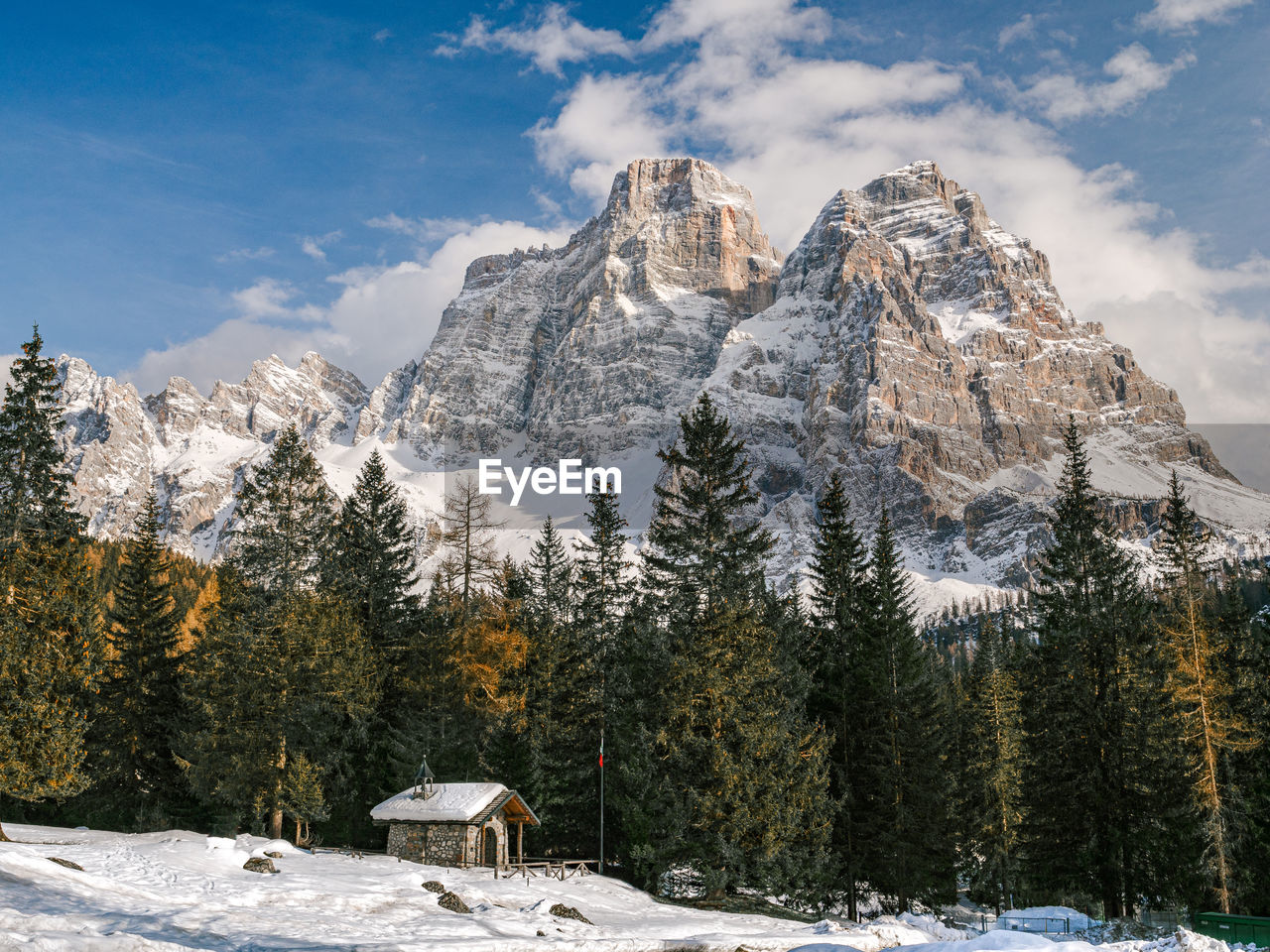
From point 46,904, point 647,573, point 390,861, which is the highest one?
point 647,573

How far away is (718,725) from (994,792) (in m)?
25.5

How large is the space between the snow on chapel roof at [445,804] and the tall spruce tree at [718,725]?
5.11 metres

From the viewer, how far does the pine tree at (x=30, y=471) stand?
2461cm

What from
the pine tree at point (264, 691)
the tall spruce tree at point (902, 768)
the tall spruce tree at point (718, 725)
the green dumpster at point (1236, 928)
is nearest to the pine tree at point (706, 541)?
the tall spruce tree at point (718, 725)

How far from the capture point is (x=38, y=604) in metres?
23.8

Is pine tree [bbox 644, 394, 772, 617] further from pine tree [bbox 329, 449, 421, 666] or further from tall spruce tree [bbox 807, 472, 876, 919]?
pine tree [bbox 329, 449, 421, 666]

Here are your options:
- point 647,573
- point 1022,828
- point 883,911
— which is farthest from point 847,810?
point 647,573

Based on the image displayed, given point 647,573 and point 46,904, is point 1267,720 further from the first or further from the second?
point 46,904

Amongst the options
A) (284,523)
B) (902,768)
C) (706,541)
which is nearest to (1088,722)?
(902,768)

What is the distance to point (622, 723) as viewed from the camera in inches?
1467

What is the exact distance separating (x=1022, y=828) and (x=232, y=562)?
3133 centimetres

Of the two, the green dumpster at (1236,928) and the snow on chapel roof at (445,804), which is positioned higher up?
the snow on chapel roof at (445,804)

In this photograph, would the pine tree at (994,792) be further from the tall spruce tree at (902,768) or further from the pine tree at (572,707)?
→ the pine tree at (572,707)

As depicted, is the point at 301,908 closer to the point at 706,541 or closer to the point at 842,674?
the point at 706,541
